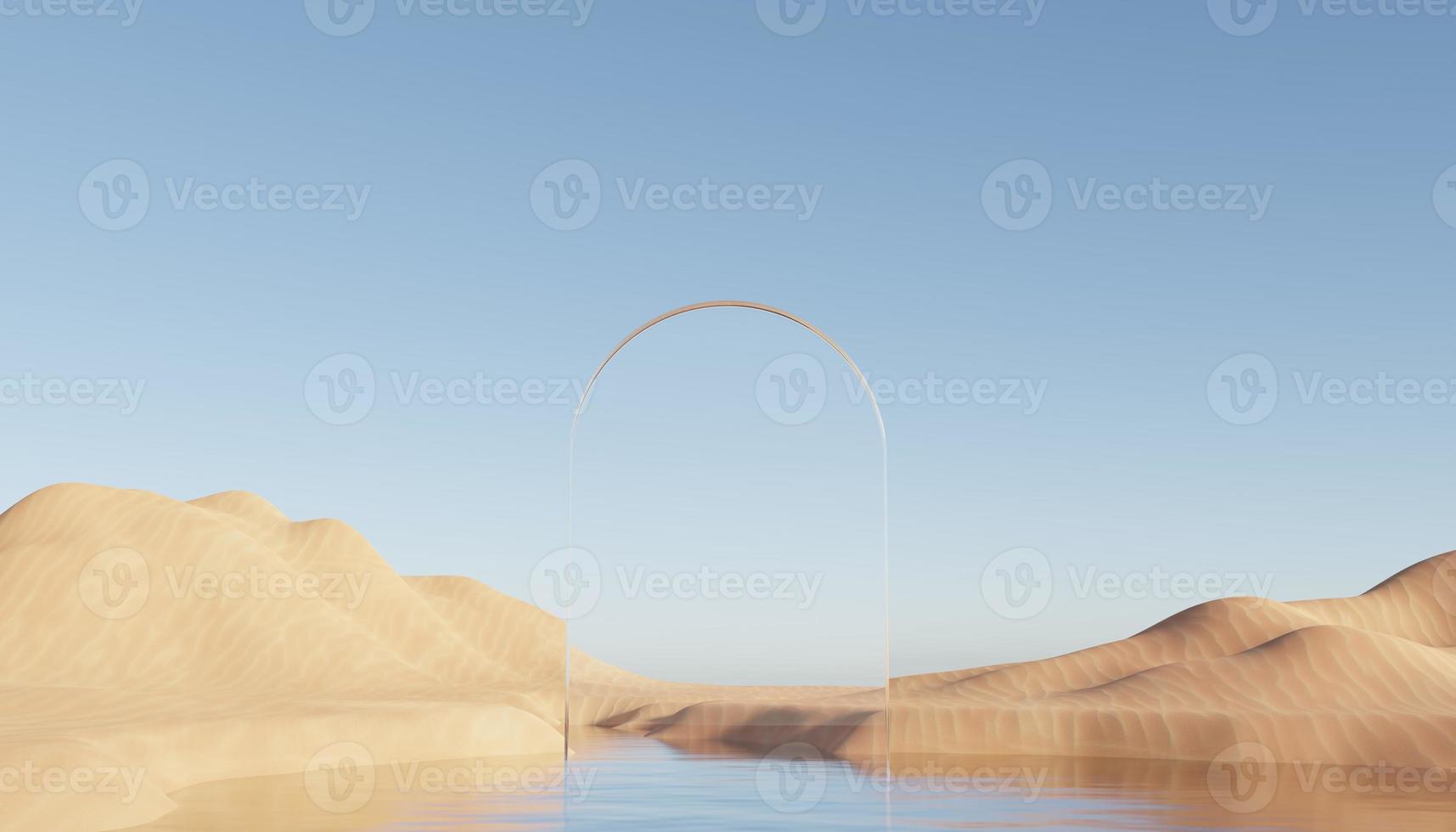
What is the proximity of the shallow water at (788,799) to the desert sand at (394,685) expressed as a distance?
140 centimetres

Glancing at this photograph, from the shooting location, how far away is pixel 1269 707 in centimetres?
3825

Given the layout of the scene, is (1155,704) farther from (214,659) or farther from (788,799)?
(214,659)

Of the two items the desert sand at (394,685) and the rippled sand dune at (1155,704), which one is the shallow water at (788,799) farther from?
the desert sand at (394,685)

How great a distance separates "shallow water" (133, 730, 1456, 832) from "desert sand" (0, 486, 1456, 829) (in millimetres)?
1400

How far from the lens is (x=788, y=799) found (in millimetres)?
21016

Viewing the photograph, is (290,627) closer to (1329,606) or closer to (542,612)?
(542,612)

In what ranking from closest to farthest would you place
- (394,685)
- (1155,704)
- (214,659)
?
(1155,704), (214,659), (394,685)

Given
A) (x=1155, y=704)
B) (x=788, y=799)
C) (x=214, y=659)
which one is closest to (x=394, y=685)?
(x=214, y=659)

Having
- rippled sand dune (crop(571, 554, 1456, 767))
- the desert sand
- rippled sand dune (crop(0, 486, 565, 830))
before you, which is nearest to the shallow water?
rippled sand dune (crop(571, 554, 1456, 767))

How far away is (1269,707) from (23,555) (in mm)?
46407

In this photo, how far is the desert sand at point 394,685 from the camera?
27.1 metres

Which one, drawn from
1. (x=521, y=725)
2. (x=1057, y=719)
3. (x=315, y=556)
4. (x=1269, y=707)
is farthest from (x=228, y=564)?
(x=1269, y=707)

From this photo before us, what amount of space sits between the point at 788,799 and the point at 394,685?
39703mm

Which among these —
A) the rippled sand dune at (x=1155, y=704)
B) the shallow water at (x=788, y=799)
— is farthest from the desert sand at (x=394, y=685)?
the shallow water at (x=788, y=799)
